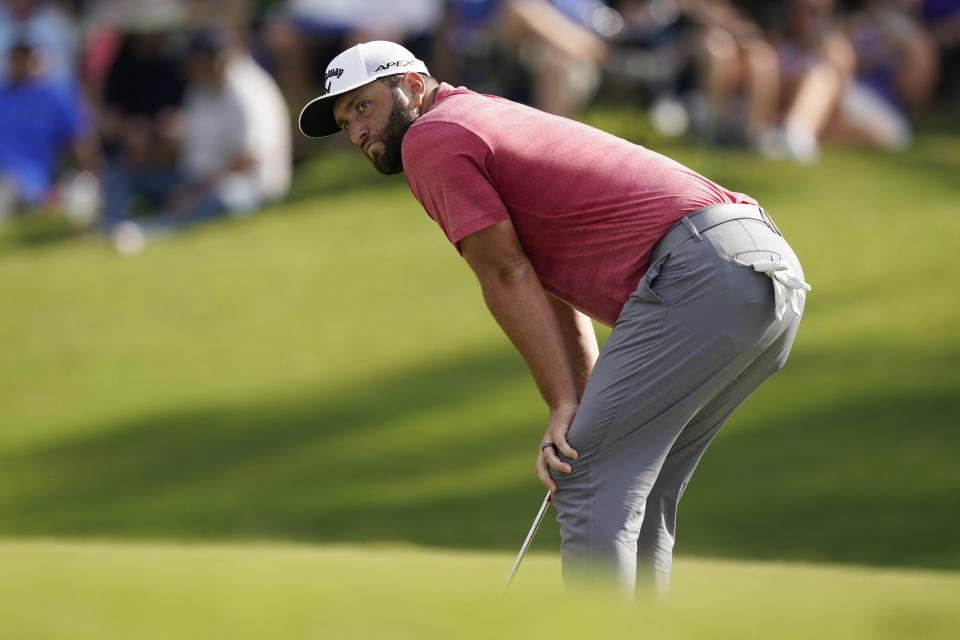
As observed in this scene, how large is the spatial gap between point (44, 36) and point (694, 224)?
36.5 feet

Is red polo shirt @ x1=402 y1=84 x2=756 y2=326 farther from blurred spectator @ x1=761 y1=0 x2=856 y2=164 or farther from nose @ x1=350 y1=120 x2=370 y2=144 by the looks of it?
blurred spectator @ x1=761 y1=0 x2=856 y2=164

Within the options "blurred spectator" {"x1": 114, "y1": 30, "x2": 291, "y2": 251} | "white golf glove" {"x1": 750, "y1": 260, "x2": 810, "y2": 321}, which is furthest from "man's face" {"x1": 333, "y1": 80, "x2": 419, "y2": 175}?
"blurred spectator" {"x1": 114, "y1": 30, "x2": 291, "y2": 251}

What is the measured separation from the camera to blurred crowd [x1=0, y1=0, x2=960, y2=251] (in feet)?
37.9

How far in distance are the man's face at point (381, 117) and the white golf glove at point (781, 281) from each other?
3.44ft

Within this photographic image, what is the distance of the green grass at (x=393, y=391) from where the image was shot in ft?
24.5

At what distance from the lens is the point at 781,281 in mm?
3445

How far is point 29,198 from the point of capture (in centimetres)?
1277

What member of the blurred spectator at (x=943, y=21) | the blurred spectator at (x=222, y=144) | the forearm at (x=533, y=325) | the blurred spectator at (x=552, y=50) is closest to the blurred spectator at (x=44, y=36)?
the blurred spectator at (x=222, y=144)

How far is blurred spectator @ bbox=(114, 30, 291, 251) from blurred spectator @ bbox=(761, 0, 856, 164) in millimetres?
4457

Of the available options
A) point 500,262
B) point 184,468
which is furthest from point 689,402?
point 184,468

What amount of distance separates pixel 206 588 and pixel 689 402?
4.81 feet

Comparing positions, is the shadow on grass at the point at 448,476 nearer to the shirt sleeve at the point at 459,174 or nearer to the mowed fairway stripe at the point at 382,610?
the shirt sleeve at the point at 459,174

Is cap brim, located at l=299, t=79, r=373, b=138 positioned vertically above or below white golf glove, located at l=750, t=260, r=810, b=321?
above

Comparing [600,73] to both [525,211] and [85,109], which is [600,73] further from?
[525,211]
